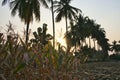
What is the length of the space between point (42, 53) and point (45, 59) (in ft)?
0.44

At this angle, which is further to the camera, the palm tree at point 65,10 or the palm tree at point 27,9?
the palm tree at point 65,10

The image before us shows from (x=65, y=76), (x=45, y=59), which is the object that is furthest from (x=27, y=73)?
(x=65, y=76)

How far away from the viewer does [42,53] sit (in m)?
4.20

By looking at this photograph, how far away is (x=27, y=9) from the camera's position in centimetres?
2803

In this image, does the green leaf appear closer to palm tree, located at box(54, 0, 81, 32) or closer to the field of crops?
the field of crops

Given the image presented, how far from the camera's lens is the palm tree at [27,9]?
92.0 ft

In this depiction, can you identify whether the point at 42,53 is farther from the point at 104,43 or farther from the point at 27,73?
the point at 104,43

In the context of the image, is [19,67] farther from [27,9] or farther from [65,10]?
[65,10]

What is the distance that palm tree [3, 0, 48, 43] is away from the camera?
2805 cm

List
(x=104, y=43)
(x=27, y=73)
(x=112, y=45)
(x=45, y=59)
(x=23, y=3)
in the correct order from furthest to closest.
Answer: (x=112, y=45)
(x=104, y=43)
(x=23, y=3)
(x=45, y=59)
(x=27, y=73)

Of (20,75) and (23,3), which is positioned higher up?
(23,3)

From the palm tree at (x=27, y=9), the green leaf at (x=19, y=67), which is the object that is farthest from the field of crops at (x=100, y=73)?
the palm tree at (x=27, y=9)

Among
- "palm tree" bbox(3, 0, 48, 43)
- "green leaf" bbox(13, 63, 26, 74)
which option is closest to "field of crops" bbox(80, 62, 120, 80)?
"green leaf" bbox(13, 63, 26, 74)

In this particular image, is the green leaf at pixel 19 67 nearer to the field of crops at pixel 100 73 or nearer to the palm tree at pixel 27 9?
the field of crops at pixel 100 73
